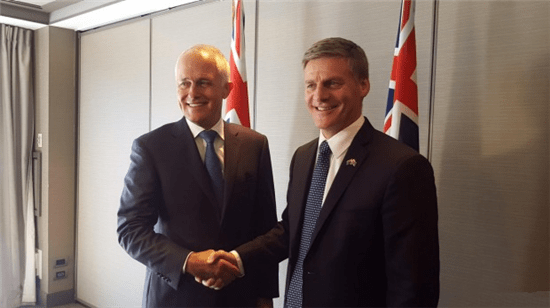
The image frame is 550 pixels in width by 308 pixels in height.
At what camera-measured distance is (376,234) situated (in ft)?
4.24

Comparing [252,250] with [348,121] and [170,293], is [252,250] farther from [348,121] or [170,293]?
[348,121]

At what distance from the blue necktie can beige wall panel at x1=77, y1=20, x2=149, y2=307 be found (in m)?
2.27

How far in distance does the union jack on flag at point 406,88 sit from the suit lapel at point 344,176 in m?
0.65

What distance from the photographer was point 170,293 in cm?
163

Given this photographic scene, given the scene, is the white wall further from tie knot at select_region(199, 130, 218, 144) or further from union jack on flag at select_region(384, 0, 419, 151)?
tie knot at select_region(199, 130, 218, 144)

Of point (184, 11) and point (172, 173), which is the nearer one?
point (172, 173)

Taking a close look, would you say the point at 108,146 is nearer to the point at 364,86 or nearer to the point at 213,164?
the point at 213,164

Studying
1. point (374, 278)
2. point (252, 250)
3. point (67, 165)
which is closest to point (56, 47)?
point (67, 165)

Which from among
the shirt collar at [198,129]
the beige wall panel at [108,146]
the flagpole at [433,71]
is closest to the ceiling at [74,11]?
the beige wall panel at [108,146]

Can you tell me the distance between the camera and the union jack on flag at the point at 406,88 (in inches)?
77.9

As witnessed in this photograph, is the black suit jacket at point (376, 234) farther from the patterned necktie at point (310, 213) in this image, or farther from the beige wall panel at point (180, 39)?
the beige wall panel at point (180, 39)

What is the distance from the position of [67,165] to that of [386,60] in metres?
3.44

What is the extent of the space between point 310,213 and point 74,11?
11.3 feet

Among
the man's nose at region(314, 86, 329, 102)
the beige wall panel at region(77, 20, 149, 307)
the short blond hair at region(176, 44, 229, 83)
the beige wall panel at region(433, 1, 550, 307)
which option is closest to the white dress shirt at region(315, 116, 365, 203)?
the man's nose at region(314, 86, 329, 102)
